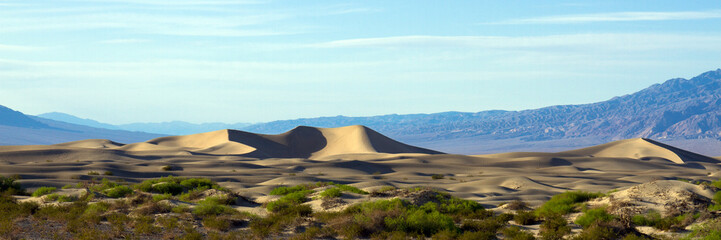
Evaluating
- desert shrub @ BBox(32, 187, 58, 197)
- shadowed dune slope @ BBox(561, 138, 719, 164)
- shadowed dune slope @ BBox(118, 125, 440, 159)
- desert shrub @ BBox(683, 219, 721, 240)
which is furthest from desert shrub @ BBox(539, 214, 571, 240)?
shadowed dune slope @ BBox(561, 138, 719, 164)

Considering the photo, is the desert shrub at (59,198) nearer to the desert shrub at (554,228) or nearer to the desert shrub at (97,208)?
the desert shrub at (97,208)

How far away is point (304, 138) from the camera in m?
106

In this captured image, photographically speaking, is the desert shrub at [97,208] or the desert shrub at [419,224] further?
the desert shrub at [97,208]

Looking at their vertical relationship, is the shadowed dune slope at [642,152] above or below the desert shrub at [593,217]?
below

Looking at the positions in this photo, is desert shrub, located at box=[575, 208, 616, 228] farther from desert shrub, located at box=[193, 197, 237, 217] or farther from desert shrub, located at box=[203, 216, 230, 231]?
desert shrub, located at box=[193, 197, 237, 217]

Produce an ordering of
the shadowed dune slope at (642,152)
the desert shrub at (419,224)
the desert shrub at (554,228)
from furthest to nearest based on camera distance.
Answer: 1. the shadowed dune slope at (642,152)
2. the desert shrub at (419,224)
3. the desert shrub at (554,228)

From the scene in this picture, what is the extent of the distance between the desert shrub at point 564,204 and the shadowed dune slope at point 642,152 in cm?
7483

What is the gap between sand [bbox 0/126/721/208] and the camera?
42.0m

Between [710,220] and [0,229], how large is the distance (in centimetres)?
1825

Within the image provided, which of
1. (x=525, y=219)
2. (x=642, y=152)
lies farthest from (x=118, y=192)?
(x=642, y=152)

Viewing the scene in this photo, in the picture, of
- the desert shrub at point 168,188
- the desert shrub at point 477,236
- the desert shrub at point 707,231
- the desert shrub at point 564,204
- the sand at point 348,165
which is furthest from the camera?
the sand at point 348,165

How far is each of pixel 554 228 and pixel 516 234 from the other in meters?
1.69

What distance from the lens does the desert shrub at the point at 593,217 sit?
20.0m

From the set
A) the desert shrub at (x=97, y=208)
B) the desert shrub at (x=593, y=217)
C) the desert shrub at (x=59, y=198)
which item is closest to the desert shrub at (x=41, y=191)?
the desert shrub at (x=59, y=198)
